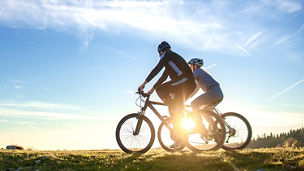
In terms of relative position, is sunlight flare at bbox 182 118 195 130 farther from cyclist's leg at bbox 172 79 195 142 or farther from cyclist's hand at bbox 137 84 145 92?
cyclist's hand at bbox 137 84 145 92

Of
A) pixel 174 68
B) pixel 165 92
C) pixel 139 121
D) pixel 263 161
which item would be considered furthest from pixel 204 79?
pixel 263 161

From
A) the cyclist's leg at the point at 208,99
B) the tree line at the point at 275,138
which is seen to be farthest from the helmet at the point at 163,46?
the tree line at the point at 275,138

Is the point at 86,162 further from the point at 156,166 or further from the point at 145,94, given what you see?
the point at 145,94

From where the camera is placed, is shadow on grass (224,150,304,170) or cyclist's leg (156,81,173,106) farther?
cyclist's leg (156,81,173,106)

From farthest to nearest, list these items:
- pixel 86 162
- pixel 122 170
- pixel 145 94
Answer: pixel 145 94 → pixel 86 162 → pixel 122 170

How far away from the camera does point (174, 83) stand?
10.5 metres

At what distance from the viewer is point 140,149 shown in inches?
445

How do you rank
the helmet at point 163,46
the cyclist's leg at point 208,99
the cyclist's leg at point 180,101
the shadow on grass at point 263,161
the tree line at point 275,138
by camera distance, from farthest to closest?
1. the tree line at point 275,138
2. the cyclist's leg at point 208,99
3. the helmet at point 163,46
4. the cyclist's leg at point 180,101
5. the shadow on grass at point 263,161

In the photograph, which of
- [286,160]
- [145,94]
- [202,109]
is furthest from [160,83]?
[286,160]

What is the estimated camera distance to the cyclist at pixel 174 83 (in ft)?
34.4

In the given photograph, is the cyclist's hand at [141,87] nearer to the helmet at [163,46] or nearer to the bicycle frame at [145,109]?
the bicycle frame at [145,109]

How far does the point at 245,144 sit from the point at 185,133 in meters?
2.64

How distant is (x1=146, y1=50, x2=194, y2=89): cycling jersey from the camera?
10.5 meters

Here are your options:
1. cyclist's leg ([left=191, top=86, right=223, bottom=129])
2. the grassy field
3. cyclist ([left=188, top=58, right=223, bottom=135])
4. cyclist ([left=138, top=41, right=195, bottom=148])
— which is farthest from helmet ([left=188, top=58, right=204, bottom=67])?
the grassy field
